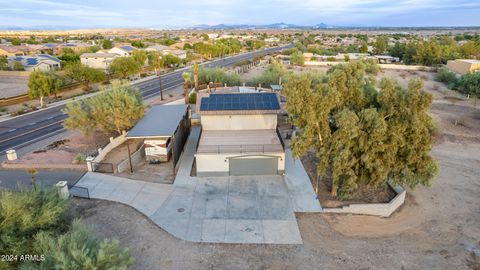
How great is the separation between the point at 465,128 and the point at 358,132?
2412 cm

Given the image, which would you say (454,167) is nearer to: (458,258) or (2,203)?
(458,258)

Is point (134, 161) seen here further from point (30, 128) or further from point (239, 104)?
point (30, 128)

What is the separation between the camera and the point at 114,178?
67.3ft

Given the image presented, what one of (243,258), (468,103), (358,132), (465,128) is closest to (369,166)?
(358,132)

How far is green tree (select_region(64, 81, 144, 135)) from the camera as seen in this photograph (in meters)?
25.4

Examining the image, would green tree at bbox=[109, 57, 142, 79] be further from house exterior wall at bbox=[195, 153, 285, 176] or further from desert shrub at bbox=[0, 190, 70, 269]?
desert shrub at bbox=[0, 190, 70, 269]

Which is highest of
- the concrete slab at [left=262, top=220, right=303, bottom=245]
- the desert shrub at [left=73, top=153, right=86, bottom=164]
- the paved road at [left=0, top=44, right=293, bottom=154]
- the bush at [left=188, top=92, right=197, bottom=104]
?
the bush at [left=188, top=92, right=197, bottom=104]

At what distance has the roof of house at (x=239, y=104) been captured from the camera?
24.1 metres

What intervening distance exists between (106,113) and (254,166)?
13.2 metres

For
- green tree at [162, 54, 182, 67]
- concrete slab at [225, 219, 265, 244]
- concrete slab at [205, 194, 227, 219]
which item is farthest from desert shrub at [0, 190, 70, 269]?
green tree at [162, 54, 182, 67]

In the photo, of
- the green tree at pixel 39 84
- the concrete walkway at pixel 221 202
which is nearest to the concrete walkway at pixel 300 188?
the concrete walkway at pixel 221 202

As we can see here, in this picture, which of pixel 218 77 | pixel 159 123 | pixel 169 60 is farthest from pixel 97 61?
pixel 159 123

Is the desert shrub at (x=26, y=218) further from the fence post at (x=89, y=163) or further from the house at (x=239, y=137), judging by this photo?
the house at (x=239, y=137)

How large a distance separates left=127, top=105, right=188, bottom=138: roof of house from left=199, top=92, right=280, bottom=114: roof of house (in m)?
2.30
